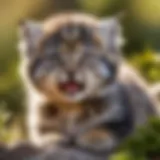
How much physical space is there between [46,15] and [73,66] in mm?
180

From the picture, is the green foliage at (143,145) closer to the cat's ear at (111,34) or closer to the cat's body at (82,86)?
the cat's body at (82,86)

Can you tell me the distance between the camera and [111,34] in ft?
4.87

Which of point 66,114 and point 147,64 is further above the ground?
point 147,64

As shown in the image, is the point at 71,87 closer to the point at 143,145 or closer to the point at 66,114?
the point at 66,114

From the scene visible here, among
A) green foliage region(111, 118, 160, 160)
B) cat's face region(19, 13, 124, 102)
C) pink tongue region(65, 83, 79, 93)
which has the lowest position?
green foliage region(111, 118, 160, 160)

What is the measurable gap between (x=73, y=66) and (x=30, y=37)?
0.16 metres

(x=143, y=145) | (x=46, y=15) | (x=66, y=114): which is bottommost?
(x=143, y=145)

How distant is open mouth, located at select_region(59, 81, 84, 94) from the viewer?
4.74 ft

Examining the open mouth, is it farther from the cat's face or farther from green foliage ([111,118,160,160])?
green foliage ([111,118,160,160])

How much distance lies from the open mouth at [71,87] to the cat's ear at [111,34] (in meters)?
0.13

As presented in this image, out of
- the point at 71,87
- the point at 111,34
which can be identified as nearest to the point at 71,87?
the point at 71,87

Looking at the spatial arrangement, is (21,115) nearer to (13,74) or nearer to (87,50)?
(13,74)

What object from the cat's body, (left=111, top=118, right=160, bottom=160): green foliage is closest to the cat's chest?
the cat's body

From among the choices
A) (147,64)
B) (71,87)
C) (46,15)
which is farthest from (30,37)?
(147,64)
